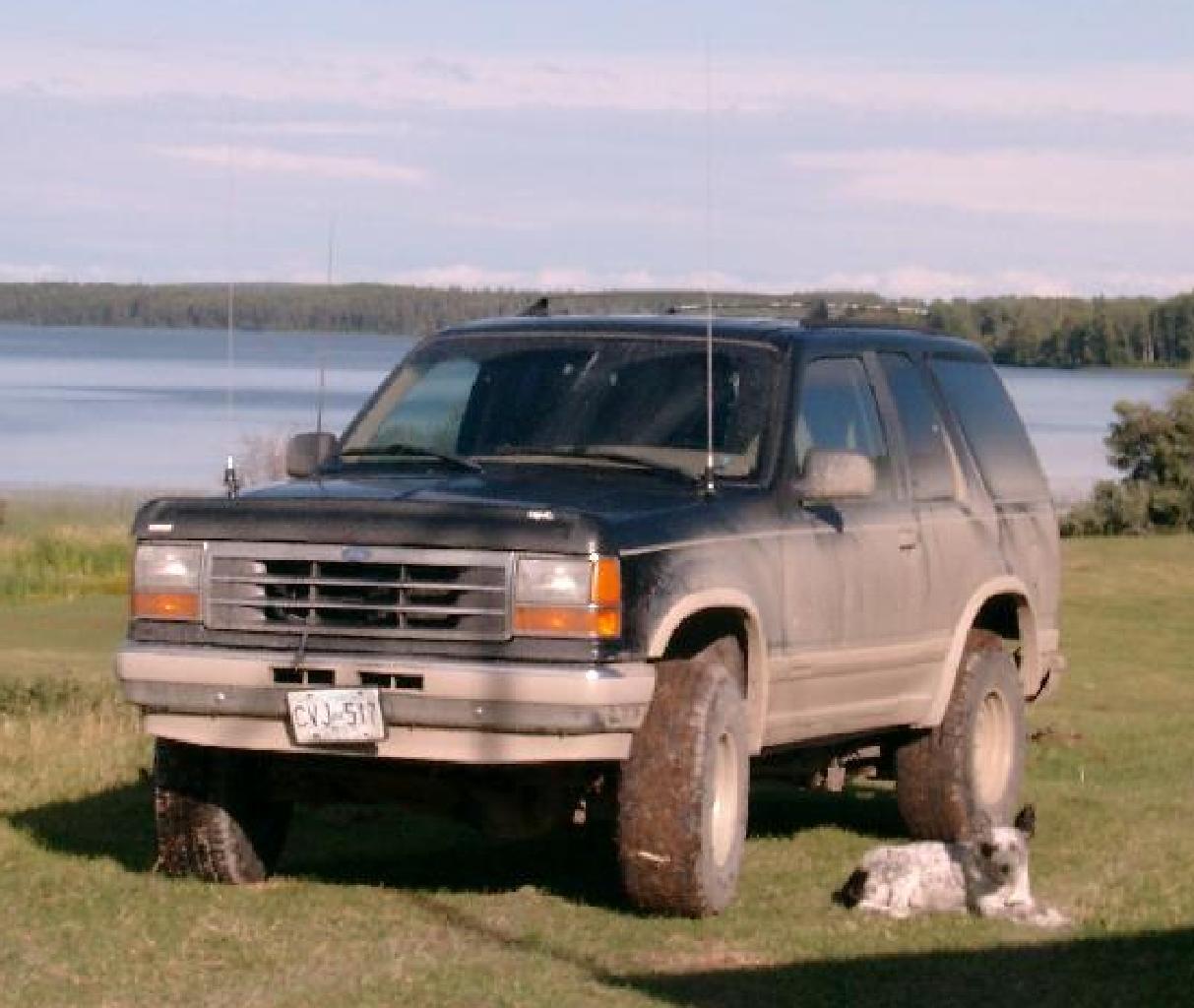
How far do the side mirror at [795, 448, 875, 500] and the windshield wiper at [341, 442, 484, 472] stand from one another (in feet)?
3.86

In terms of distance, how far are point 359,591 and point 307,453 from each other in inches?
62.9

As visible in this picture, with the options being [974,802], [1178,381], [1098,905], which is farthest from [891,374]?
[1178,381]

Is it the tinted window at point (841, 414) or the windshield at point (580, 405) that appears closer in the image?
the windshield at point (580, 405)

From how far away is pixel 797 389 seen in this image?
33.1 ft

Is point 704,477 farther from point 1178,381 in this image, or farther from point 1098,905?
point 1178,381

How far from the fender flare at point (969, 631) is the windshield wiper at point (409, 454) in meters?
2.20

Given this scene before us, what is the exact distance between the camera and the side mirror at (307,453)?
10227 millimetres

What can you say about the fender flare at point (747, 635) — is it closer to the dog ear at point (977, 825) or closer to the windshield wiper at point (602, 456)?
the windshield wiper at point (602, 456)

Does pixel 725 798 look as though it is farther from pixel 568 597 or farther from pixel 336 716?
pixel 336 716

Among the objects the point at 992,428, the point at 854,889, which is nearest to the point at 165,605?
the point at 854,889

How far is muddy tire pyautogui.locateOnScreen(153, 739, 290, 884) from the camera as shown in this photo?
9.41 meters

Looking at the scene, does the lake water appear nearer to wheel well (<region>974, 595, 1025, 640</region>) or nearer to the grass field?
the grass field

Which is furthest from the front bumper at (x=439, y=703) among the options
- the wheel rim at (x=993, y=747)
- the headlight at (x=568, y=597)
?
the wheel rim at (x=993, y=747)

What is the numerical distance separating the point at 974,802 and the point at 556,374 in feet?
8.32
